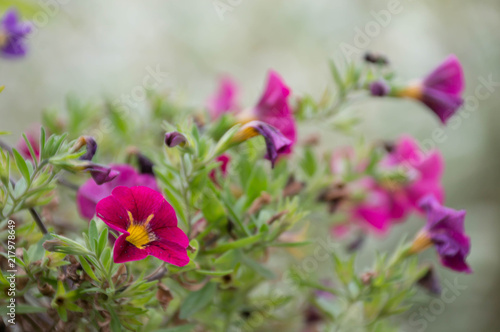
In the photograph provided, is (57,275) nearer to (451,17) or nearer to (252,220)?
(252,220)

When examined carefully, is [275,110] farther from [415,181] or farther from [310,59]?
[310,59]

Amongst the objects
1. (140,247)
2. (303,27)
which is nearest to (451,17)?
(303,27)

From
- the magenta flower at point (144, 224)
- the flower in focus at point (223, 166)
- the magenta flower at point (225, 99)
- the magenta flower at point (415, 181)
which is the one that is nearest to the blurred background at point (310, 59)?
the magenta flower at point (225, 99)

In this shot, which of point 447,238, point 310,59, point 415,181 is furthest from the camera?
point 310,59

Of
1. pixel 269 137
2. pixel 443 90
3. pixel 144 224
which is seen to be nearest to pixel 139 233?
pixel 144 224

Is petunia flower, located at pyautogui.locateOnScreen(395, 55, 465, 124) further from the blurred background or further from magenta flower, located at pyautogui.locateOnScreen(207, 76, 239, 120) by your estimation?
the blurred background

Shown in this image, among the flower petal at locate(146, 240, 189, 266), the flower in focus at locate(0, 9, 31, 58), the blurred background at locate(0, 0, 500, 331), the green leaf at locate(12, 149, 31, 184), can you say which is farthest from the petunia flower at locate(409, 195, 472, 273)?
the blurred background at locate(0, 0, 500, 331)
